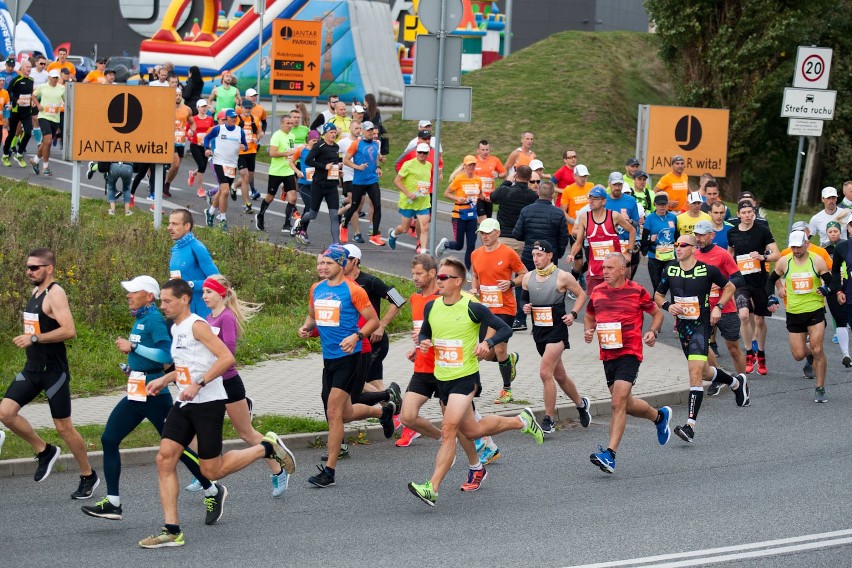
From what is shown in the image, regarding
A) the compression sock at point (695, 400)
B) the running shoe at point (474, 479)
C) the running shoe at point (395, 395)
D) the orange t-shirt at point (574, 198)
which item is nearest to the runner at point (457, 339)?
the running shoe at point (474, 479)

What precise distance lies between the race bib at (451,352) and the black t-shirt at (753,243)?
6872 mm

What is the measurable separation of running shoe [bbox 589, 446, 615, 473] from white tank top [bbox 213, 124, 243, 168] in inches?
497

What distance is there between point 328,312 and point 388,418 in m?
1.52

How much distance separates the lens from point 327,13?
130ft

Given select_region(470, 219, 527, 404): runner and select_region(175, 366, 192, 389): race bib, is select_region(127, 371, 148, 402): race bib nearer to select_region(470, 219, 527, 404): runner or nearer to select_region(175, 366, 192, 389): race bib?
select_region(175, 366, 192, 389): race bib

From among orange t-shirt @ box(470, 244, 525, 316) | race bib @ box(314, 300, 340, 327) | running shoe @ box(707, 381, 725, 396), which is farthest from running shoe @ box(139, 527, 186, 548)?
running shoe @ box(707, 381, 725, 396)

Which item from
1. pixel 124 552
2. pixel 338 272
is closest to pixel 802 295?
pixel 338 272

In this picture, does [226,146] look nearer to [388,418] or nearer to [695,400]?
[388,418]

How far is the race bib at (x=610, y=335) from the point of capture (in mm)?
11477

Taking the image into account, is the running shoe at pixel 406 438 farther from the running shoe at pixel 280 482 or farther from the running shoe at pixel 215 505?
the running shoe at pixel 215 505

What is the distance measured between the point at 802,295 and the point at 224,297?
7.27 m

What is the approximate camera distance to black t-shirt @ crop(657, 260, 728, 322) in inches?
509

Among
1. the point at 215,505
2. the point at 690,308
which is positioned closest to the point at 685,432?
the point at 690,308

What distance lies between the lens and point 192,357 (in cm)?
904
